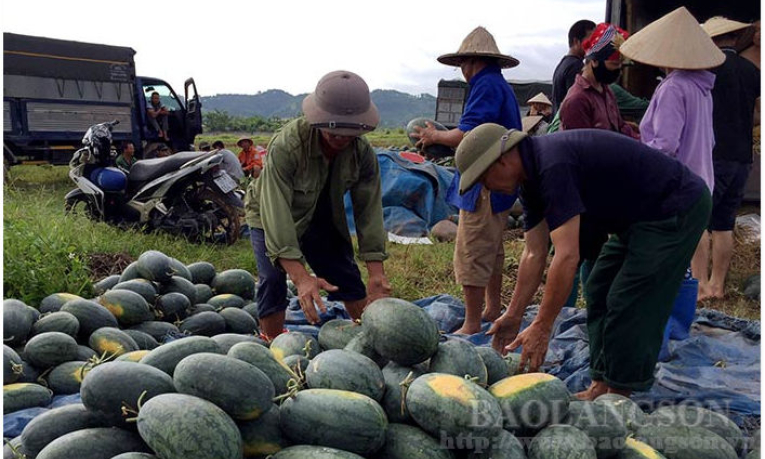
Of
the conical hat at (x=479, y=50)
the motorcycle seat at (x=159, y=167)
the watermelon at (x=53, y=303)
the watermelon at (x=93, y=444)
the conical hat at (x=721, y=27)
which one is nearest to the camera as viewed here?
the watermelon at (x=93, y=444)

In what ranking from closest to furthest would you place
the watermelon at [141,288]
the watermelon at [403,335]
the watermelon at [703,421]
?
the watermelon at [403,335]
the watermelon at [703,421]
the watermelon at [141,288]

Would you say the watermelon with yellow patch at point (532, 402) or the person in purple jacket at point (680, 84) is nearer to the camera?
the watermelon with yellow patch at point (532, 402)

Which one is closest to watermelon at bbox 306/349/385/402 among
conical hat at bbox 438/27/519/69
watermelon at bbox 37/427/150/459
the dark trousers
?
watermelon at bbox 37/427/150/459

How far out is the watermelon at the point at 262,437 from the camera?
219 centimetres

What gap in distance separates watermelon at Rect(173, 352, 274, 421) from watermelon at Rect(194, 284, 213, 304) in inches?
100

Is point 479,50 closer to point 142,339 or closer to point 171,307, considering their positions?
point 171,307

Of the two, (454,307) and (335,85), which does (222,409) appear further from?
(454,307)

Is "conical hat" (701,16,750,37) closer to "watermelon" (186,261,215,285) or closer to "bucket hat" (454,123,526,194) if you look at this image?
"bucket hat" (454,123,526,194)

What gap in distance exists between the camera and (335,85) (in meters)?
3.28

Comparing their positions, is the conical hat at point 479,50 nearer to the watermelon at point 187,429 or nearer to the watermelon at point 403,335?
the watermelon at point 403,335

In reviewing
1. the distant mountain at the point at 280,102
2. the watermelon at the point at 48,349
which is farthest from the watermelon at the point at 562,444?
the distant mountain at the point at 280,102

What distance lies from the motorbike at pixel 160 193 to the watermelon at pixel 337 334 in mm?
4568

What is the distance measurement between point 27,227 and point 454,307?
3397mm

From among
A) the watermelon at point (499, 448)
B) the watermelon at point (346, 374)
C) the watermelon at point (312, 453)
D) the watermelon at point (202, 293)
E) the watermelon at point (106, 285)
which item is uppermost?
the watermelon at point (346, 374)
